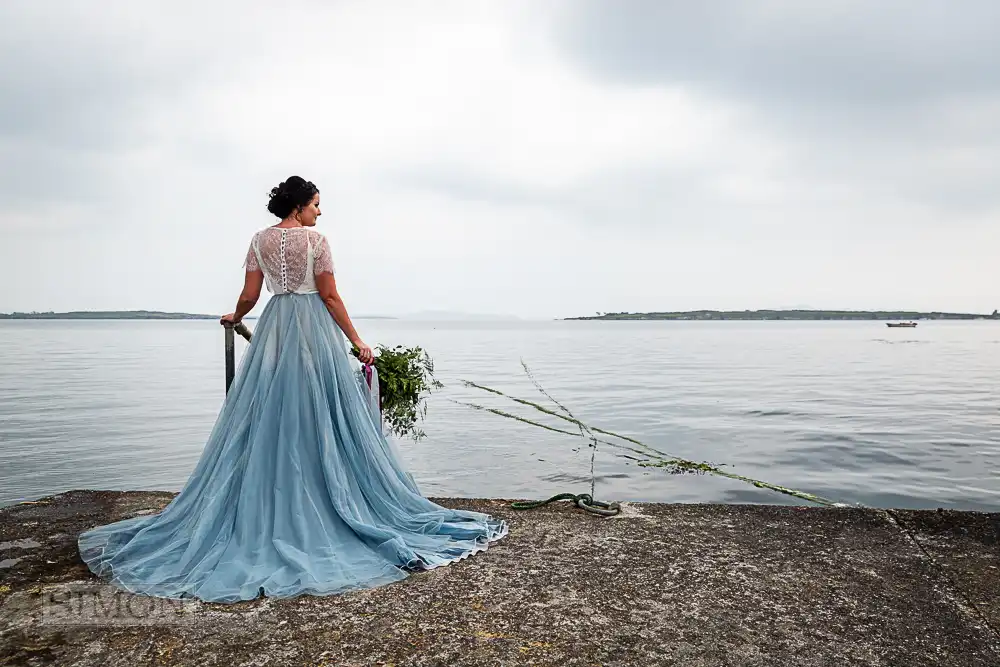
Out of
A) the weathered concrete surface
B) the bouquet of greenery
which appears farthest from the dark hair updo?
the weathered concrete surface

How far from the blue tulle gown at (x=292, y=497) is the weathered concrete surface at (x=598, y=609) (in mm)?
177

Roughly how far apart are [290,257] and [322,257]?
0.58 feet

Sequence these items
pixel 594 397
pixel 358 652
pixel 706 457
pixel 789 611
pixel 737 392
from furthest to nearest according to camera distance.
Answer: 1. pixel 737 392
2. pixel 594 397
3. pixel 706 457
4. pixel 789 611
5. pixel 358 652

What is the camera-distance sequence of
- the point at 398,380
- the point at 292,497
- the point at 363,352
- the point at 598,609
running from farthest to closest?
1. the point at 398,380
2. the point at 363,352
3. the point at 292,497
4. the point at 598,609

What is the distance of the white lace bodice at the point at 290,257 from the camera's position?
13.8ft

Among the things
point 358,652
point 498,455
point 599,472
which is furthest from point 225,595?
point 498,455

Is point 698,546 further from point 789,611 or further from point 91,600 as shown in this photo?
point 91,600

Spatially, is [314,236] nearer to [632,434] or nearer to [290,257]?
[290,257]

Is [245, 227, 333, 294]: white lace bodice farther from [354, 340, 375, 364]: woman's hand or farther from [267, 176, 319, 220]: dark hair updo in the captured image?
[354, 340, 375, 364]: woman's hand

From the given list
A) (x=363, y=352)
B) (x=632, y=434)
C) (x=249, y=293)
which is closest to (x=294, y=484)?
(x=363, y=352)

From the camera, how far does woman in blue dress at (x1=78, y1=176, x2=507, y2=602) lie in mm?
3732

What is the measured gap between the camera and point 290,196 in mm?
4227

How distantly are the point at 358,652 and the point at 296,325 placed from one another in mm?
2008

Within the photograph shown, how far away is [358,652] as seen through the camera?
290 centimetres
